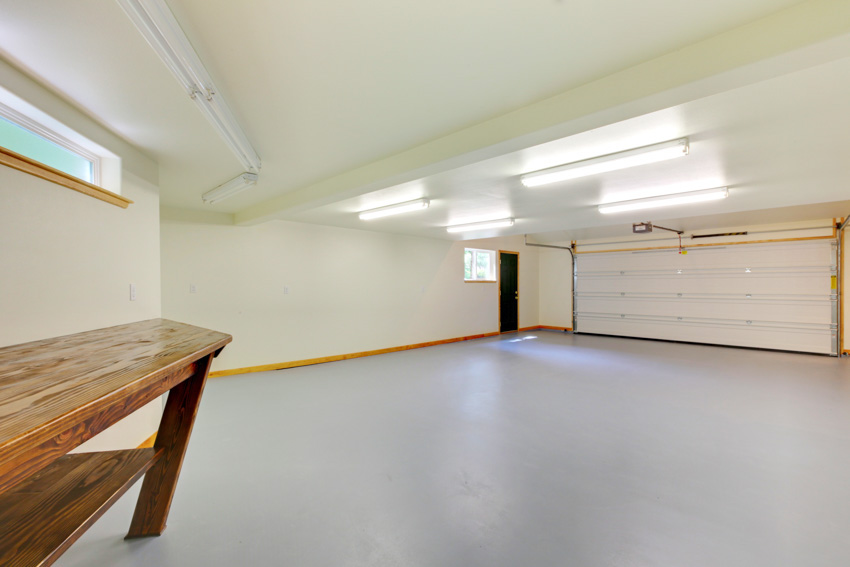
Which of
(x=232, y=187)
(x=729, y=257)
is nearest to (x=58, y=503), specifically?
(x=232, y=187)

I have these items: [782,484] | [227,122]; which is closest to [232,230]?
[227,122]

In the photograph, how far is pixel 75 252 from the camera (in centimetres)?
208

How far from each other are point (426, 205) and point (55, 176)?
10.2ft

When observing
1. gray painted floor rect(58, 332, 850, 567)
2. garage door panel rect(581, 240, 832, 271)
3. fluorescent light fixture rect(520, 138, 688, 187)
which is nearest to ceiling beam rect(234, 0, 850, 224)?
fluorescent light fixture rect(520, 138, 688, 187)

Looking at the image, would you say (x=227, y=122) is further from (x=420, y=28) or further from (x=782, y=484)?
(x=782, y=484)

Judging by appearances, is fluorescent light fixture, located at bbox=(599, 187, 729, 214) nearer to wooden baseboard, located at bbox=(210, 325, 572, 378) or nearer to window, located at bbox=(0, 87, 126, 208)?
wooden baseboard, located at bbox=(210, 325, 572, 378)

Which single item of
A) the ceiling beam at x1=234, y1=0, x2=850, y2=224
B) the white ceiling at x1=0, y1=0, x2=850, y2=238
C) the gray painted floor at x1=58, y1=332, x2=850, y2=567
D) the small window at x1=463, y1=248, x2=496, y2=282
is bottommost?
the gray painted floor at x1=58, y1=332, x2=850, y2=567

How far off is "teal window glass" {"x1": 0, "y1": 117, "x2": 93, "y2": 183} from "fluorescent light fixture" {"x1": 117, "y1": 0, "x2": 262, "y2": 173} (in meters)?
1.02

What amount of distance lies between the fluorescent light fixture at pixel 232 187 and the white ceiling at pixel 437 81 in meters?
0.11

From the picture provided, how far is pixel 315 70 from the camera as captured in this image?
1671 millimetres

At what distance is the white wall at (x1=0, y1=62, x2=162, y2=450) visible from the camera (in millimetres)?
1700

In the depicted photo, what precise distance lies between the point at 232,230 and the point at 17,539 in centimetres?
479

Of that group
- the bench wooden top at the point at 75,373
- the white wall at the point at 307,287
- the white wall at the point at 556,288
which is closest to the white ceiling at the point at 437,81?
the bench wooden top at the point at 75,373

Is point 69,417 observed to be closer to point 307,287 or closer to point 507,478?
point 507,478
